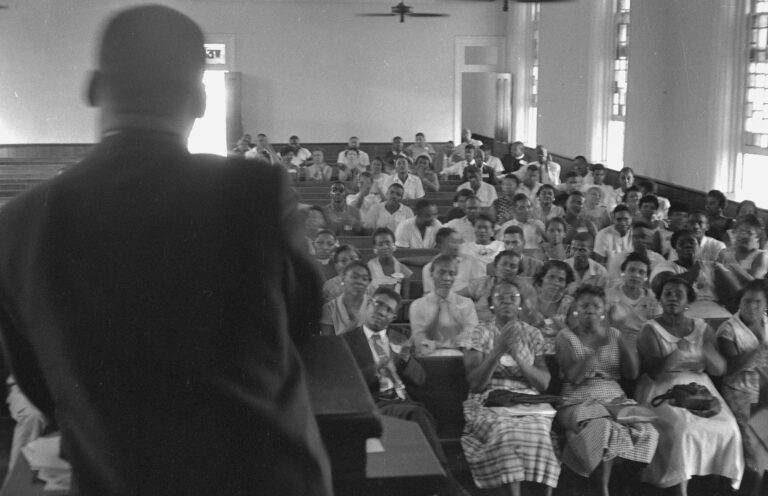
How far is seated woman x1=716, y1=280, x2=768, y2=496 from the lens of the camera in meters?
5.04

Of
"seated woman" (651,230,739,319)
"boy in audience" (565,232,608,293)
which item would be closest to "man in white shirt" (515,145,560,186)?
"seated woman" (651,230,739,319)

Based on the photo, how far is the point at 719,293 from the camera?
22.0 ft

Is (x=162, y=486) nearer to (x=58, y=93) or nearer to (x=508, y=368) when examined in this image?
(x=508, y=368)

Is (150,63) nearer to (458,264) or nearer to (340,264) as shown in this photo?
(340,264)

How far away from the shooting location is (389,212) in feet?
32.9

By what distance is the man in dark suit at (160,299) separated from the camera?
1.06 meters

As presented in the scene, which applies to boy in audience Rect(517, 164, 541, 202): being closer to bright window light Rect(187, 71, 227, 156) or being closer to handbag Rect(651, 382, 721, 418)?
handbag Rect(651, 382, 721, 418)

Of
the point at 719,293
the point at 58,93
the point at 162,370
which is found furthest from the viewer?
the point at 58,93

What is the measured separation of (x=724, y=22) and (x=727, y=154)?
1389mm

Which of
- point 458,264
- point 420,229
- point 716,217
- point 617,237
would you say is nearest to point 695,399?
point 458,264

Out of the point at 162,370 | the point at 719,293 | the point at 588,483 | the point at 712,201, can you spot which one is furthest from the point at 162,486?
→ the point at 712,201

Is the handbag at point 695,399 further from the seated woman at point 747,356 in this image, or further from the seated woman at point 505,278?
the seated woman at point 505,278

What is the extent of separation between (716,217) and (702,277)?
2.51m

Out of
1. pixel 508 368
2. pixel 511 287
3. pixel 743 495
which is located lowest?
pixel 743 495
